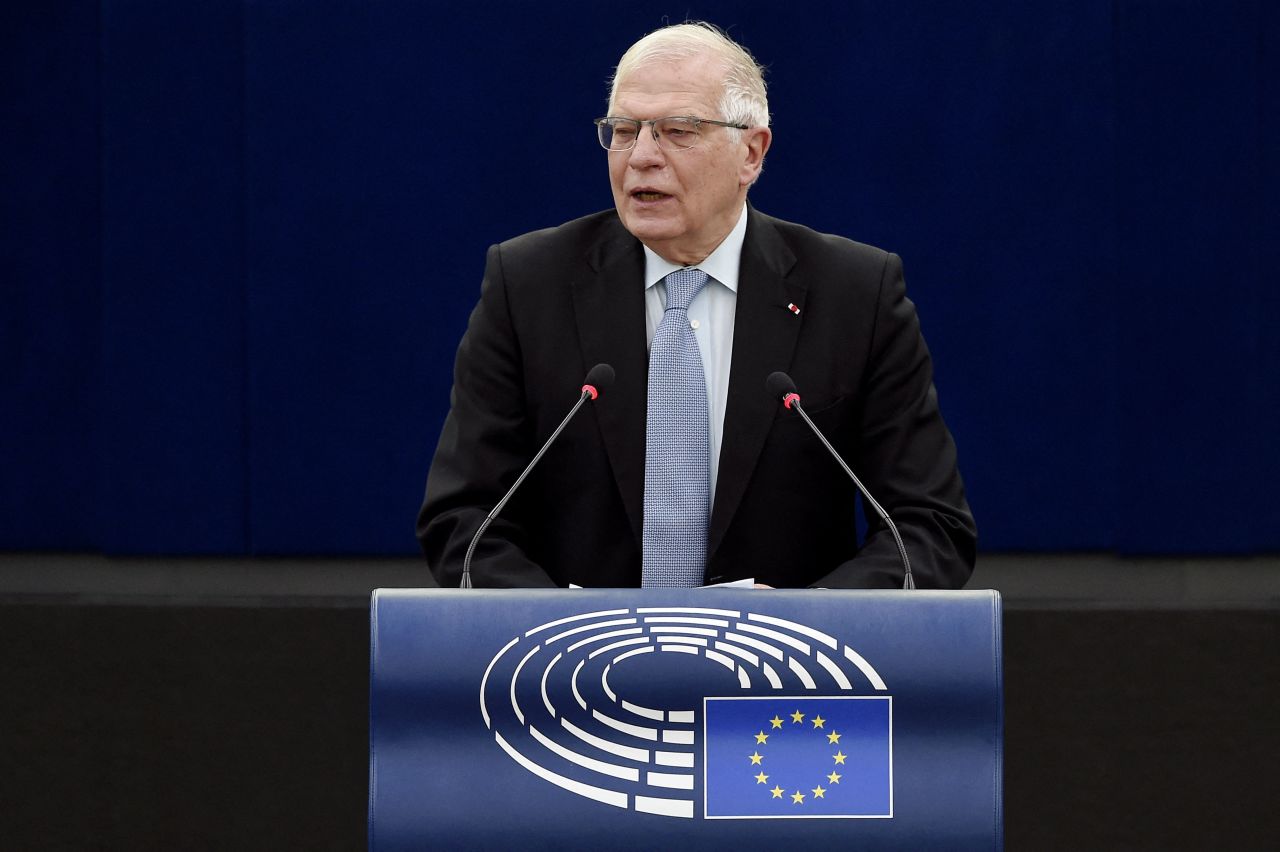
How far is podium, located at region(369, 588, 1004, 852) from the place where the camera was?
163cm

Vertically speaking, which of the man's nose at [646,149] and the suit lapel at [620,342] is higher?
the man's nose at [646,149]

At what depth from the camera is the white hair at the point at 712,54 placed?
220cm

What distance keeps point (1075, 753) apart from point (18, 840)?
234cm

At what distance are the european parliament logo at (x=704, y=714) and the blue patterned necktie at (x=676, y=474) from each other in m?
0.53

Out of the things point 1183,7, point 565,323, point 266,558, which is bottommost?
point 266,558

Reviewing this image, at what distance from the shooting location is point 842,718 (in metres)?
1.66

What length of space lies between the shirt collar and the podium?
747 millimetres

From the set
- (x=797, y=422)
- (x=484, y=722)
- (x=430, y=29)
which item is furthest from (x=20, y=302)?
(x=484, y=722)

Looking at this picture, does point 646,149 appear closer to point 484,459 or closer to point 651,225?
point 651,225

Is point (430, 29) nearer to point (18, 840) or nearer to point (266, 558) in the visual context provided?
point (266, 558)

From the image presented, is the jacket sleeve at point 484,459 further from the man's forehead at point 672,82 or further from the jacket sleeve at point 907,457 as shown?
the jacket sleeve at point 907,457

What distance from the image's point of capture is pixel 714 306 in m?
2.33

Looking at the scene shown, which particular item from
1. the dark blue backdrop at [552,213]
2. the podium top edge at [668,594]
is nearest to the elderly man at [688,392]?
the podium top edge at [668,594]

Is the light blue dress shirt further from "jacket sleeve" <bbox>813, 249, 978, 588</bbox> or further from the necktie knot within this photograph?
"jacket sleeve" <bbox>813, 249, 978, 588</bbox>
